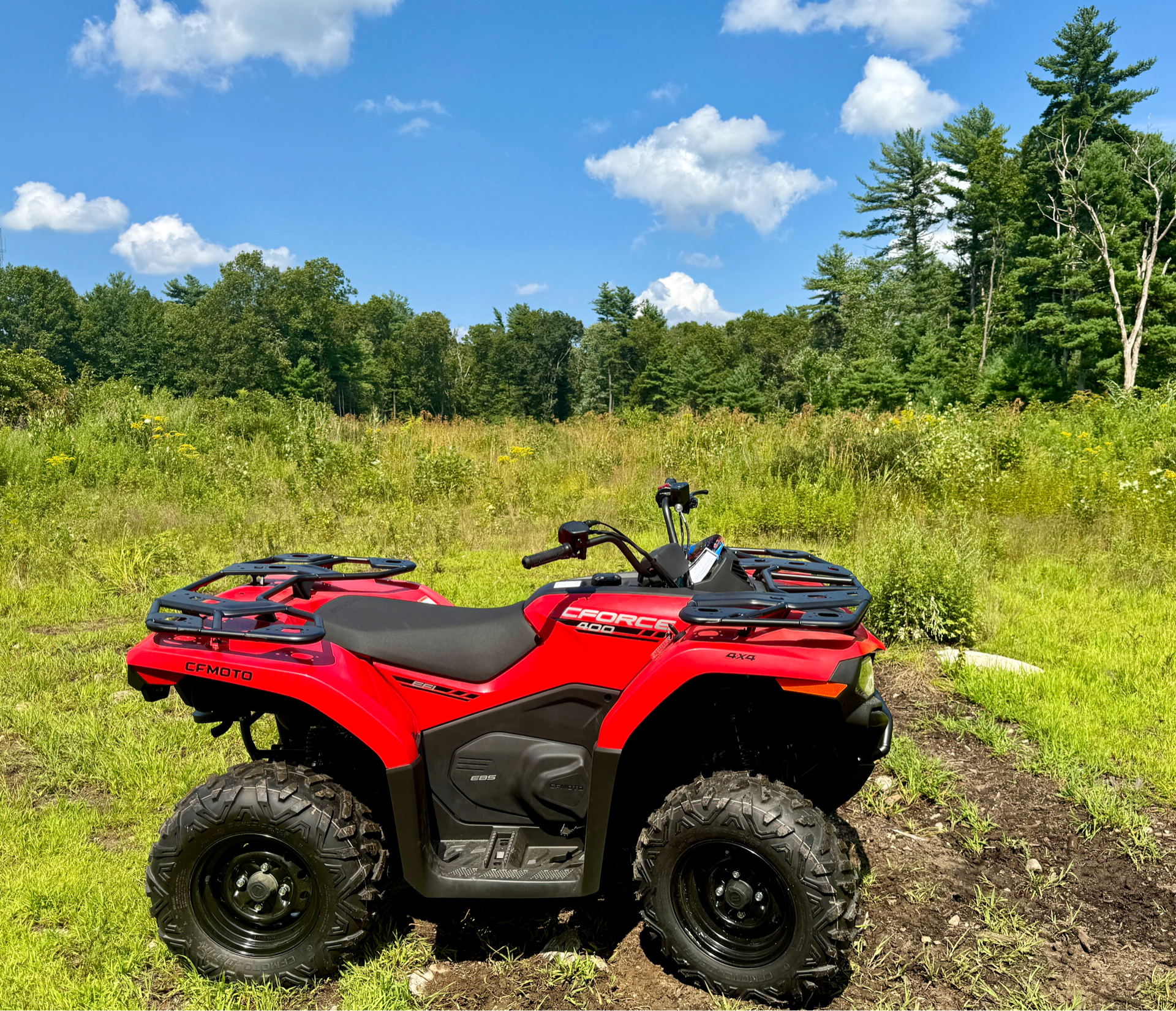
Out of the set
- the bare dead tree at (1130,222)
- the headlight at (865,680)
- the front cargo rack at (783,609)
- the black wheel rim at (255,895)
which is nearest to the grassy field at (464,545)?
the black wheel rim at (255,895)

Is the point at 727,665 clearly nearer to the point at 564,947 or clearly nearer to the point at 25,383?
the point at 564,947

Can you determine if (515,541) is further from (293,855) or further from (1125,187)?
(1125,187)

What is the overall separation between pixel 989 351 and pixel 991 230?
6.42m

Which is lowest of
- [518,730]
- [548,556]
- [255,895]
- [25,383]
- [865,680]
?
[255,895]

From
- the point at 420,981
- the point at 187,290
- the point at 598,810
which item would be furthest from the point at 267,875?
the point at 187,290

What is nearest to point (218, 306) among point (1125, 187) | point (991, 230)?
point (991, 230)

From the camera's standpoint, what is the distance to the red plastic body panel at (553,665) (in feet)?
7.04

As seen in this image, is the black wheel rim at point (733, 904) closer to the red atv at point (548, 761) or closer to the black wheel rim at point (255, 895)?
the red atv at point (548, 761)

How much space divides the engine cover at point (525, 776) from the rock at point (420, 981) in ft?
1.75

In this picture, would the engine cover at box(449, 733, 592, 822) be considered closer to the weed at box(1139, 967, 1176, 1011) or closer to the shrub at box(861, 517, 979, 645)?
the weed at box(1139, 967, 1176, 1011)

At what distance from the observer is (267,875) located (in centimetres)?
236

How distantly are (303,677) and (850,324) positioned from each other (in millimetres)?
Answer: 47109

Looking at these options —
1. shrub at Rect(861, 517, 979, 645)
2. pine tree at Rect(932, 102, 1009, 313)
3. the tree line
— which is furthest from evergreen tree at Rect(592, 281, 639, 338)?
shrub at Rect(861, 517, 979, 645)

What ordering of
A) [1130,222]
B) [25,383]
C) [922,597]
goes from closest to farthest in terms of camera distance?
1. [922,597]
2. [25,383]
3. [1130,222]
